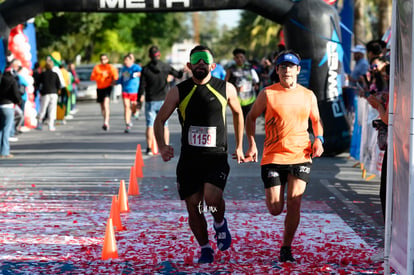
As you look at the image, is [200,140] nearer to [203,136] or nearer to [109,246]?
A: [203,136]

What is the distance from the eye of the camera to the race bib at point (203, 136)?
7.30 meters

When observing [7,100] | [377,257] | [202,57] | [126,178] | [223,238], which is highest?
[202,57]

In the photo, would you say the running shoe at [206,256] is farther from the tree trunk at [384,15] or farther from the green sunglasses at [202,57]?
the tree trunk at [384,15]

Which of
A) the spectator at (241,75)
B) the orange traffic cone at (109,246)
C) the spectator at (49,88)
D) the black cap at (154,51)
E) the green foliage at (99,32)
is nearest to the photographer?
the orange traffic cone at (109,246)

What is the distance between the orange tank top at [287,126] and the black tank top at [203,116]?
408 mm

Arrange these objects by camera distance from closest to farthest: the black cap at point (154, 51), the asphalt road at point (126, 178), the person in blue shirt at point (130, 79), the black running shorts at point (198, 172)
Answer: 1. the black running shorts at point (198, 172)
2. the asphalt road at point (126, 178)
3. the black cap at point (154, 51)
4. the person in blue shirt at point (130, 79)

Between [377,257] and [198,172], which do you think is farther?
[377,257]

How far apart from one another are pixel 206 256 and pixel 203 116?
120 centimetres

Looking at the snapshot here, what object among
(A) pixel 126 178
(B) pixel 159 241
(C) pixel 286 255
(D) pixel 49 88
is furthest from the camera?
(D) pixel 49 88

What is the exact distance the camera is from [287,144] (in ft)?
24.0

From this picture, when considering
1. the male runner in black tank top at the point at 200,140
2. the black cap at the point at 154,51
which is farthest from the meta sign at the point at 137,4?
the male runner in black tank top at the point at 200,140

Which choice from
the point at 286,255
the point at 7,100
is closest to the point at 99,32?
the point at 7,100

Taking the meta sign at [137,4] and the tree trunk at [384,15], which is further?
the tree trunk at [384,15]

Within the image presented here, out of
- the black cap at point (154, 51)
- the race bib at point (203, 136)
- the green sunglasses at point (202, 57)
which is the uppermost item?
the black cap at point (154, 51)
